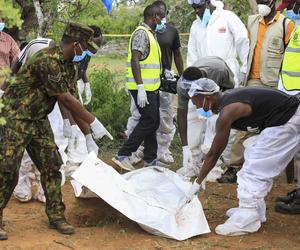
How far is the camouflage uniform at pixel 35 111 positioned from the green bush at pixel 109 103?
3.73m

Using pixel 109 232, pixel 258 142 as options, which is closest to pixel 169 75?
pixel 258 142

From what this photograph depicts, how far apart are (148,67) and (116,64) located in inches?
421

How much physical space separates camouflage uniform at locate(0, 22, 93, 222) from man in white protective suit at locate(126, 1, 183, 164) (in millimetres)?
2754

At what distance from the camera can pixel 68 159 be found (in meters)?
7.47

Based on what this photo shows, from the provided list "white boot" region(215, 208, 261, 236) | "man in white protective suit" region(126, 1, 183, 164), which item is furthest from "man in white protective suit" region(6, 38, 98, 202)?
"white boot" region(215, 208, 261, 236)

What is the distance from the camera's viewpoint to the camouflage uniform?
4707mm

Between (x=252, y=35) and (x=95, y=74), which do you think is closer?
(x=252, y=35)

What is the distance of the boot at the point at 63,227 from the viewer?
5075 millimetres

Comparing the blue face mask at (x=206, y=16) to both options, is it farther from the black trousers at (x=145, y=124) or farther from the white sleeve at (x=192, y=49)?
the black trousers at (x=145, y=124)

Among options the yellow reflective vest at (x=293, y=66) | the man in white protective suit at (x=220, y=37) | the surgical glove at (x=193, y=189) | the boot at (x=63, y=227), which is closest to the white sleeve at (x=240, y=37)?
the man in white protective suit at (x=220, y=37)

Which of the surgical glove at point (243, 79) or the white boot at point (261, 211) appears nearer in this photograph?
the white boot at point (261, 211)

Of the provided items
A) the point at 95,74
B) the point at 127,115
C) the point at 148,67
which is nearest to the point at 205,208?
the point at 148,67

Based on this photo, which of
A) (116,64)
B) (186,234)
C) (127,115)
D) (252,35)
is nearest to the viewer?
(186,234)

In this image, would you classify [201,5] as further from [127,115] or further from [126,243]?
[126,243]
